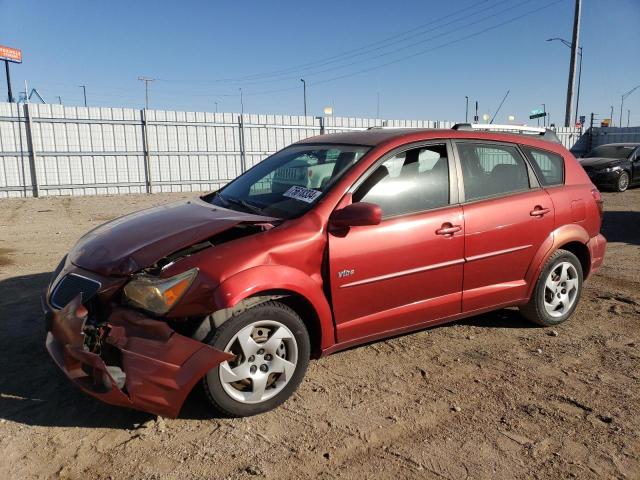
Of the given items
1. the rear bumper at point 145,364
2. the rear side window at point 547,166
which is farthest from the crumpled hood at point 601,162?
the rear bumper at point 145,364

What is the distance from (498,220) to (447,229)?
54 centimetres

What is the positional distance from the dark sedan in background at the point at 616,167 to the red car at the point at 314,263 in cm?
1304

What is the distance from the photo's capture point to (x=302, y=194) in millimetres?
3648

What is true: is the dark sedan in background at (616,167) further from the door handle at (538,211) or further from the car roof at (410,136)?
the door handle at (538,211)

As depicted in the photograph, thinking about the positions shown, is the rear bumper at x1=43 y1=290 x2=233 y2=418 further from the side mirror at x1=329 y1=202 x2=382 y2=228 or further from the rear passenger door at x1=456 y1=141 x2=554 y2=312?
the rear passenger door at x1=456 y1=141 x2=554 y2=312

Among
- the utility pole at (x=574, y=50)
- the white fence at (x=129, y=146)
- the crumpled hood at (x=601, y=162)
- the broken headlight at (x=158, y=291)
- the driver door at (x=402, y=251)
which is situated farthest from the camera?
the utility pole at (x=574, y=50)

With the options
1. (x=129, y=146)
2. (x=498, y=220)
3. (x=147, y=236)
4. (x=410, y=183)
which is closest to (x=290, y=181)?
(x=410, y=183)

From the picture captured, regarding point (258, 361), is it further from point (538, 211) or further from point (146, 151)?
point (146, 151)

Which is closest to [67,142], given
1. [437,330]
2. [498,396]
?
[437,330]

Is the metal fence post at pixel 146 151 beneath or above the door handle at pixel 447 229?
above

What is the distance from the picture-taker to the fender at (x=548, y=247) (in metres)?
4.31

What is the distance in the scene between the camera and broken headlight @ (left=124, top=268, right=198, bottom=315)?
2.84 metres

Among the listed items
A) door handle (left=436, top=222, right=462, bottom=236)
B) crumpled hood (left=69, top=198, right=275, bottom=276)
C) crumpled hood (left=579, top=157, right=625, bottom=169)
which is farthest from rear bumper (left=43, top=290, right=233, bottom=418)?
crumpled hood (left=579, top=157, right=625, bottom=169)

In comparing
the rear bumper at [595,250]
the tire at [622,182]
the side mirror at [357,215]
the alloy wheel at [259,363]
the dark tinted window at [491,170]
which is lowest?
the alloy wheel at [259,363]
